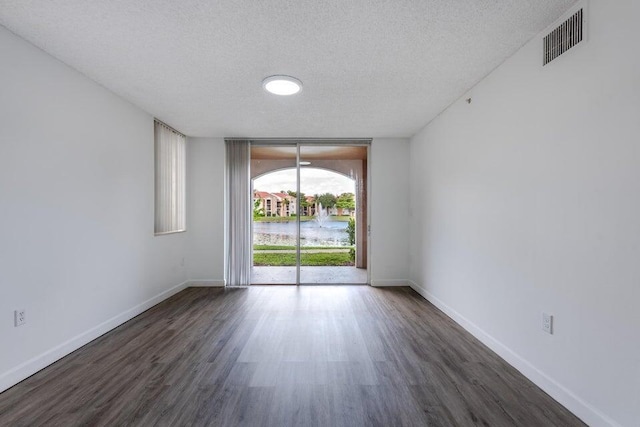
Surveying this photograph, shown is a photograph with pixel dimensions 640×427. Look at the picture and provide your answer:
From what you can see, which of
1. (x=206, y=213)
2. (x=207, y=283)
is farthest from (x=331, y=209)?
(x=207, y=283)

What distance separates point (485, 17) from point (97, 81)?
3471 millimetres

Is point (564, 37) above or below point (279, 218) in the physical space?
above

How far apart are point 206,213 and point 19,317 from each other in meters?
2.90

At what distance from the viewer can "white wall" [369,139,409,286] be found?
497 cm

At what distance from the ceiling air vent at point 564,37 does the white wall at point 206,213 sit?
14.3ft

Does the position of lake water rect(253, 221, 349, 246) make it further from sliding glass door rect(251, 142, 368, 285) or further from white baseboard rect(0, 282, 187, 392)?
white baseboard rect(0, 282, 187, 392)

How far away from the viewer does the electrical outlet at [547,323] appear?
2005 mm

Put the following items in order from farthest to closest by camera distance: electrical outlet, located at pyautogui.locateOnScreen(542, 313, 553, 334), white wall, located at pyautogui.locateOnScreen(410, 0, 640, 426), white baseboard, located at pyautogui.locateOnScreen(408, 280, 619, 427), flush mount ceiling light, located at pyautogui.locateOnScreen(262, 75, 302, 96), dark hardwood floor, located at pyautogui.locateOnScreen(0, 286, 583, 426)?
1. flush mount ceiling light, located at pyautogui.locateOnScreen(262, 75, 302, 96)
2. electrical outlet, located at pyautogui.locateOnScreen(542, 313, 553, 334)
3. dark hardwood floor, located at pyautogui.locateOnScreen(0, 286, 583, 426)
4. white baseboard, located at pyautogui.locateOnScreen(408, 280, 619, 427)
5. white wall, located at pyautogui.locateOnScreen(410, 0, 640, 426)

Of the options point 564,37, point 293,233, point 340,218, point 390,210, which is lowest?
point 293,233

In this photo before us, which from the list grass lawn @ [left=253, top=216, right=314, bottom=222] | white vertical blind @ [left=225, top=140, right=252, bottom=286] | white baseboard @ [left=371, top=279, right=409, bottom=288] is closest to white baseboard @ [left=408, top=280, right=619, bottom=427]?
white baseboard @ [left=371, top=279, right=409, bottom=288]

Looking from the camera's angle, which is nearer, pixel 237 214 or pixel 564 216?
pixel 564 216

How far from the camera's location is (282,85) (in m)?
2.89

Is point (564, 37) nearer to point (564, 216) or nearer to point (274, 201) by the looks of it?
point (564, 216)

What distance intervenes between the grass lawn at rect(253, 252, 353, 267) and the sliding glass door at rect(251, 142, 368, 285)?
2 centimetres
